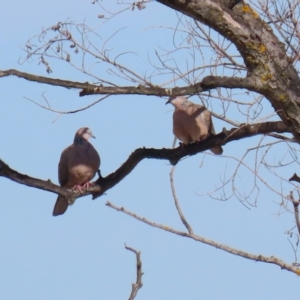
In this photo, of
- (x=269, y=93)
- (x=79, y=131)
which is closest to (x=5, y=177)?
(x=269, y=93)

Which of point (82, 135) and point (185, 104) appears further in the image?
point (185, 104)

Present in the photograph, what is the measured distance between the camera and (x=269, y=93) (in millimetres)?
3279

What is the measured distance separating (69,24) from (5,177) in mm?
2014

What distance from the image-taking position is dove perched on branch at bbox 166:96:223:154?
645 cm

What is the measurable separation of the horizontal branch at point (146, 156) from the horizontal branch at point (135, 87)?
53cm

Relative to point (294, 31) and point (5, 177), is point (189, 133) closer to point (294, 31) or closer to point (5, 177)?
point (294, 31)

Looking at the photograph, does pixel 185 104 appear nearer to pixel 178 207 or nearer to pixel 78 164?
pixel 78 164

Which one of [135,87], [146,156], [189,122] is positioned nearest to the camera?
[135,87]

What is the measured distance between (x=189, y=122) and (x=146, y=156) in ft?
9.06

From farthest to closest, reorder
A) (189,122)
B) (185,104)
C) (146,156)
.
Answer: (185,104) → (189,122) → (146,156)

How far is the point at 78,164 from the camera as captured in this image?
6.21 meters

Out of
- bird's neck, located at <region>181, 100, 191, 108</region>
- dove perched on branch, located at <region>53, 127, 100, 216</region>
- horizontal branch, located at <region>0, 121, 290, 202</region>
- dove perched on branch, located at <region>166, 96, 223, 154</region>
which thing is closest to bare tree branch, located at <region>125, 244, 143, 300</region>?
horizontal branch, located at <region>0, 121, 290, 202</region>

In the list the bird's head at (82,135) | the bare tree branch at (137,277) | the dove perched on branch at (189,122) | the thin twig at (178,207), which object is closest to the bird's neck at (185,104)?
the dove perched on branch at (189,122)

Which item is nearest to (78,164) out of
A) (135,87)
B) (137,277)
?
(135,87)
